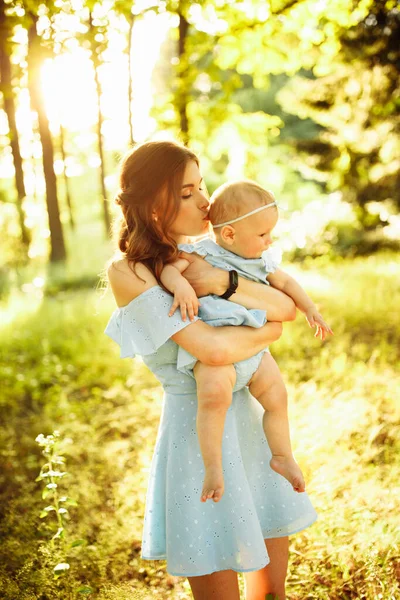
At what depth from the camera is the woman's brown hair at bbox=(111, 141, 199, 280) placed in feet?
7.17

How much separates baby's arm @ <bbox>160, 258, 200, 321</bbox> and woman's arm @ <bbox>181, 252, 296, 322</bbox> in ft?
0.23

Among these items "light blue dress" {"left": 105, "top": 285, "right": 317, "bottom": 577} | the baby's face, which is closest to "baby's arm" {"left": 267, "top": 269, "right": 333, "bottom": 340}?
the baby's face

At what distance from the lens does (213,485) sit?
2.01 m

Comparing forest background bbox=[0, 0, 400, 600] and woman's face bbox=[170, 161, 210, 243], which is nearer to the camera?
woman's face bbox=[170, 161, 210, 243]

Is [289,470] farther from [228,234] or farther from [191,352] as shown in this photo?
[228,234]

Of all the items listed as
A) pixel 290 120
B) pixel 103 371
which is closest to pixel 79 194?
pixel 290 120

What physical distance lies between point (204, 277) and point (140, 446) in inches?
114

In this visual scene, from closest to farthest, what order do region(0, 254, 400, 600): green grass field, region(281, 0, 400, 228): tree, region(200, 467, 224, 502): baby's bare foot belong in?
region(200, 467, 224, 502): baby's bare foot → region(0, 254, 400, 600): green grass field → region(281, 0, 400, 228): tree

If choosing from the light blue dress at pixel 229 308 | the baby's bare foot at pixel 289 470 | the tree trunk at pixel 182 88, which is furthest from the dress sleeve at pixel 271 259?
the tree trunk at pixel 182 88

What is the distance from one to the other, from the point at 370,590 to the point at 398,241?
11376mm

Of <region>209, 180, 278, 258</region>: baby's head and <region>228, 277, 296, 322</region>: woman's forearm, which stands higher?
<region>209, 180, 278, 258</region>: baby's head

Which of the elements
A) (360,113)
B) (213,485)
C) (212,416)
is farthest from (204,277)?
(360,113)

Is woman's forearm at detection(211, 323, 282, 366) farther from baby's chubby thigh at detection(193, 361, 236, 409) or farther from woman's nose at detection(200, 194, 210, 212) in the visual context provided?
woman's nose at detection(200, 194, 210, 212)

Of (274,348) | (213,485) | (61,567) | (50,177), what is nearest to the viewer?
(213,485)
